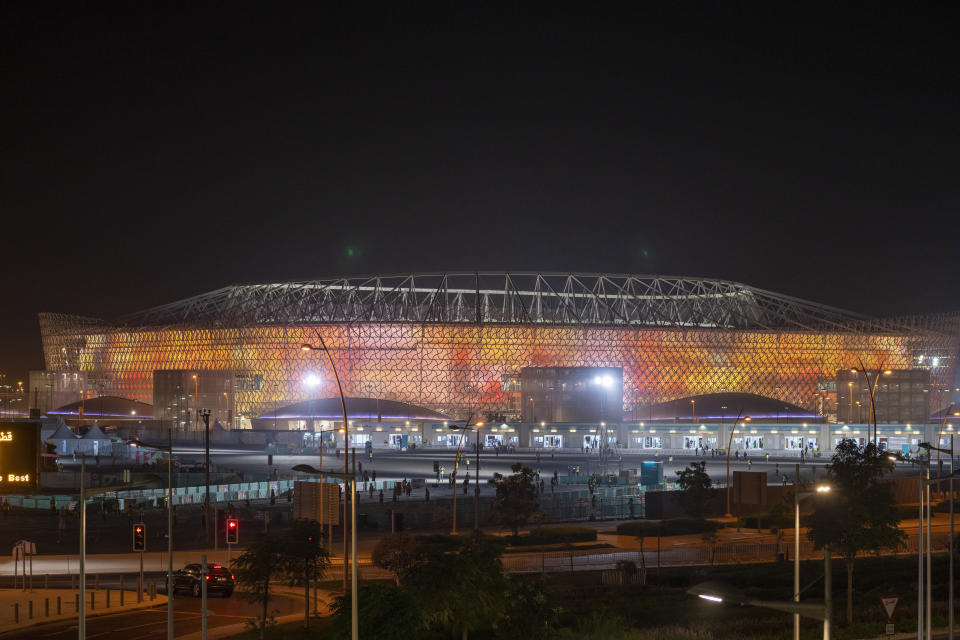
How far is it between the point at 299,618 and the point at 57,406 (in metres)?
149

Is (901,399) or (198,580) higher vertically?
(901,399)

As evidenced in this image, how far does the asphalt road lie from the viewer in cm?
2755

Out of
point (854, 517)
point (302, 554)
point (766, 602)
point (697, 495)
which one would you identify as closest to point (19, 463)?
point (302, 554)

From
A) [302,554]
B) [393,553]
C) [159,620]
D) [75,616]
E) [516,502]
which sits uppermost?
[302,554]

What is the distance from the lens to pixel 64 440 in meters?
88.7

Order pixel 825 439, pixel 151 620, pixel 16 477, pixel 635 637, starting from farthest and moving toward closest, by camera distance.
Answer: pixel 825 439 → pixel 151 620 → pixel 16 477 → pixel 635 637

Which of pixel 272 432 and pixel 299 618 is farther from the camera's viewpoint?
pixel 272 432

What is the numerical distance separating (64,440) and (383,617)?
7471cm

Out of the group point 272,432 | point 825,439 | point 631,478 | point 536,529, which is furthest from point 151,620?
point 825,439

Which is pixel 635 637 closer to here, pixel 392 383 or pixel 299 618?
pixel 299 618

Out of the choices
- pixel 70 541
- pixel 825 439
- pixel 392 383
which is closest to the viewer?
pixel 70 541

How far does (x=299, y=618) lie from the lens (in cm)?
3031

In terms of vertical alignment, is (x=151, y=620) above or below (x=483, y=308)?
below

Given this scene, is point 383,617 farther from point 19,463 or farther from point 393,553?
point 393,553
